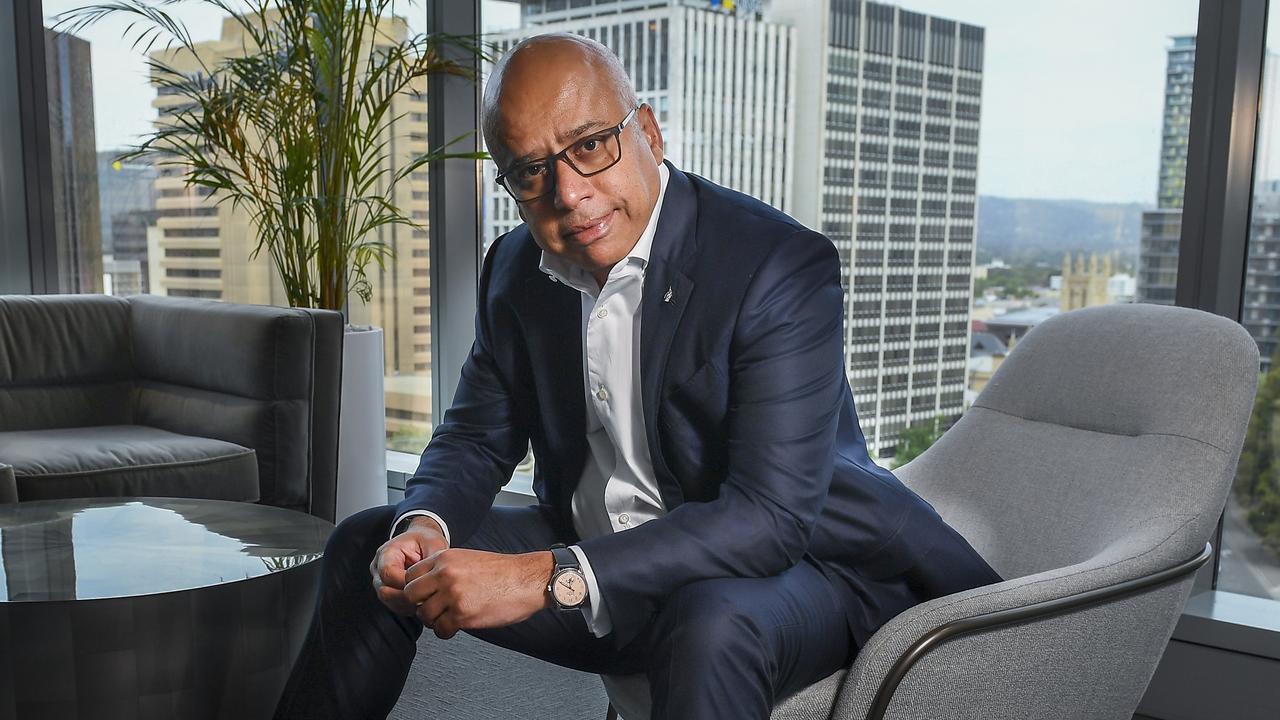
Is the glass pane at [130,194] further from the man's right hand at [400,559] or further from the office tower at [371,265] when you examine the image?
the man's right hand at [400,559]

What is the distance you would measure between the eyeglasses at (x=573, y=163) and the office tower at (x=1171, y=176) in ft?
5.05

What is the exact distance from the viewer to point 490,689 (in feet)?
8.73

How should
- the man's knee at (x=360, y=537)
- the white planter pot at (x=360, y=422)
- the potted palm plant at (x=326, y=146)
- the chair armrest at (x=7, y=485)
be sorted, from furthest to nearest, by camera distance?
1. the white planter pot at (x=360, y=422)
2. the potted palm plant at (x=326, y=146)
3. the chair armrest at (x=7, y=485)
4. the man's knee at (x=360, y=537)

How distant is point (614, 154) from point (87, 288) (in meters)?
4.06

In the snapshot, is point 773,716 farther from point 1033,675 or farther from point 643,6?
point 643,6

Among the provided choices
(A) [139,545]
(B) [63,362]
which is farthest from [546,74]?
(B) [63,362]

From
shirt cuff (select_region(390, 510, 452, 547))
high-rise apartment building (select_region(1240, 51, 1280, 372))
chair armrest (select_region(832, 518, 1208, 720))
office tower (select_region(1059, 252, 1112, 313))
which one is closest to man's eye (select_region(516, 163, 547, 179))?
shirt cuff (select_region(390, 510, 452, 547))

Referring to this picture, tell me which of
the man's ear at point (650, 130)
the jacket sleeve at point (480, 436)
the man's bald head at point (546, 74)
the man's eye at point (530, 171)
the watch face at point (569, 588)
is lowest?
the watch face at point (569, 588)

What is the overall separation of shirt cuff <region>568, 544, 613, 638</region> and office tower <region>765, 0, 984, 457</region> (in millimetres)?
1737

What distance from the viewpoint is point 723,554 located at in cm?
141

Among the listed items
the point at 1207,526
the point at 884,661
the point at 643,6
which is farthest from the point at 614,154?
the point at 643,6

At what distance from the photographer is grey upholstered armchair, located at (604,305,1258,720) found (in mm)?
1390

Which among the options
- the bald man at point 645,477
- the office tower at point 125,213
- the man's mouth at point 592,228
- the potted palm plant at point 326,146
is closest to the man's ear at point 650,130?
the bald man at point 645,477

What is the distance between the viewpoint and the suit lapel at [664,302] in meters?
1.53
